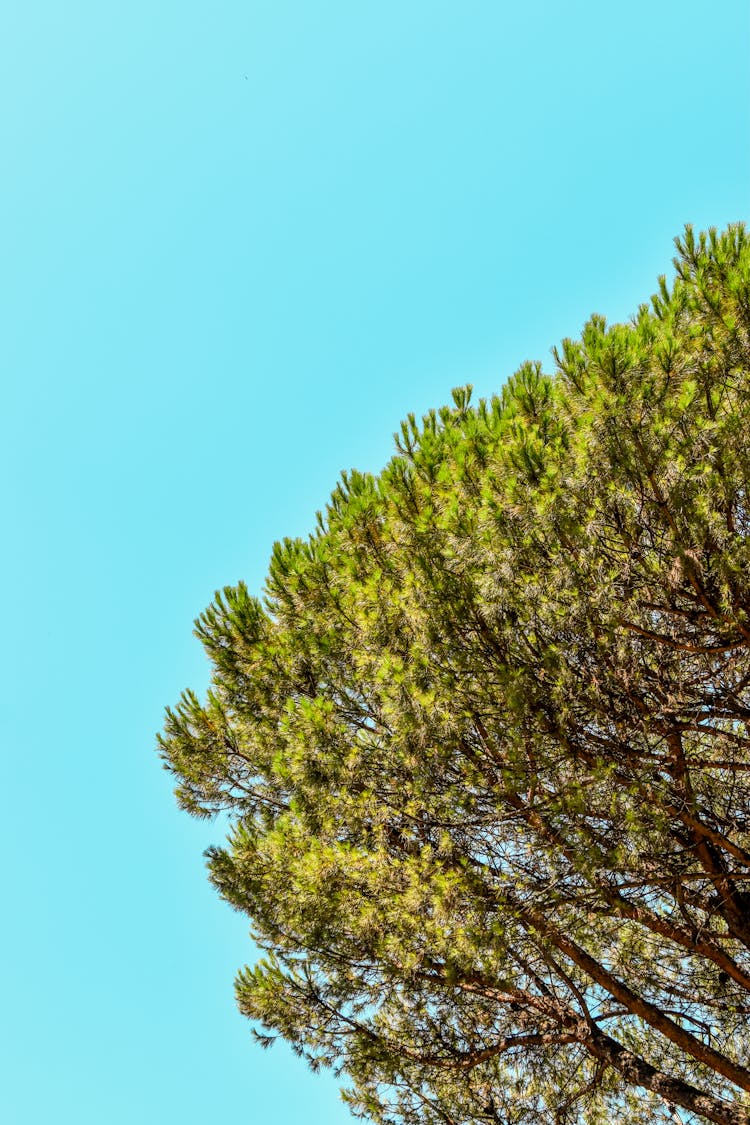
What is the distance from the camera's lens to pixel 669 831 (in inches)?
203

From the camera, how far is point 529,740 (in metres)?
5.21

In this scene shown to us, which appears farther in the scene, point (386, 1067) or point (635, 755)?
point (386, 1067)

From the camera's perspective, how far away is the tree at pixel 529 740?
4848 millimetres

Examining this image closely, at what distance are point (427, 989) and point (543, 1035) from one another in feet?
3.59

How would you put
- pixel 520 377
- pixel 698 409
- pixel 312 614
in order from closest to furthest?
pixel 698 409 → pixel 520 377 → pixel 312 614

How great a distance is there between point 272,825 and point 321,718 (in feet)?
7.02

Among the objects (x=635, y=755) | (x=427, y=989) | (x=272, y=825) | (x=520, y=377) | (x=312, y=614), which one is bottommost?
(x=427, y=989)

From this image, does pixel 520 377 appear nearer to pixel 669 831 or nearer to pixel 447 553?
pixel 447 553

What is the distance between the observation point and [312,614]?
6570 mm

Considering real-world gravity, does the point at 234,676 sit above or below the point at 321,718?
above

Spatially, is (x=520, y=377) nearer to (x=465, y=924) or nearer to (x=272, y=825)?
(x=465, y=924)

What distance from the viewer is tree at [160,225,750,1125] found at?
191 inches

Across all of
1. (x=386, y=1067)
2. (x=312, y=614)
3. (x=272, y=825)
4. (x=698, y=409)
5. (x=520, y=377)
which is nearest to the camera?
(x=698, y=409)

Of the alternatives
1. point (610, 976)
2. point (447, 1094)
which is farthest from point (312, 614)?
point (447, 1094)
